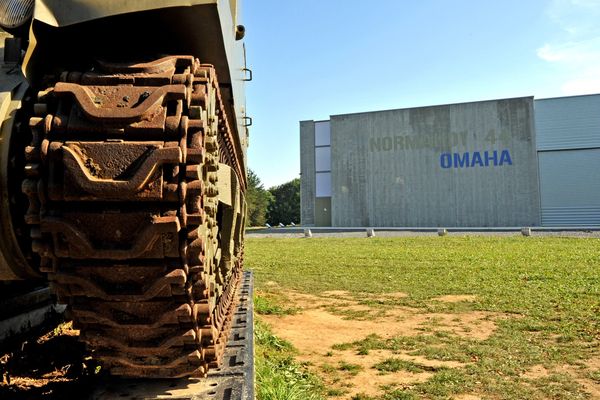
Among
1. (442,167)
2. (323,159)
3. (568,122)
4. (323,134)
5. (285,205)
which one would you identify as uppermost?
(323,134)

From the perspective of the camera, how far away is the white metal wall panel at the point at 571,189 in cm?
3616

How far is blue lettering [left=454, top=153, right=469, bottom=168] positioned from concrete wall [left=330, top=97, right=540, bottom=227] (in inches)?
2.9

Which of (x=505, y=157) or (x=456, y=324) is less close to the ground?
(x=505, y=157)

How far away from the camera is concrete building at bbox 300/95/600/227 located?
36.3 m

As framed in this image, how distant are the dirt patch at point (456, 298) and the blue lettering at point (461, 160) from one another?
99.6 ft

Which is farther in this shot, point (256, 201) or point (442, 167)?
point (256, 201)

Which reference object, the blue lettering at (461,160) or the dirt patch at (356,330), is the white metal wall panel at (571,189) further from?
the dirt patch at (356,330)

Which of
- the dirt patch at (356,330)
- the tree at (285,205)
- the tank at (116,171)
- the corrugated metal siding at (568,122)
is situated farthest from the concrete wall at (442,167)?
the tree at (285,205)

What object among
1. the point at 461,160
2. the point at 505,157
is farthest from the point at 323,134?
the point at 505,157

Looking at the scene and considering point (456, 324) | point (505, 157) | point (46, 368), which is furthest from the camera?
point (505, 157)

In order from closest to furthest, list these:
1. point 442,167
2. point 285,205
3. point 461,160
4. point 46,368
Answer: point 46,368, point 461,160, point 442,167, point 285,205

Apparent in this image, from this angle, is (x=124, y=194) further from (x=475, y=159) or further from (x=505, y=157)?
(x=505, y=157)

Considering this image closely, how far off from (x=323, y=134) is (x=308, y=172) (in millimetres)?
3496

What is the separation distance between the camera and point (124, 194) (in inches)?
79.5
